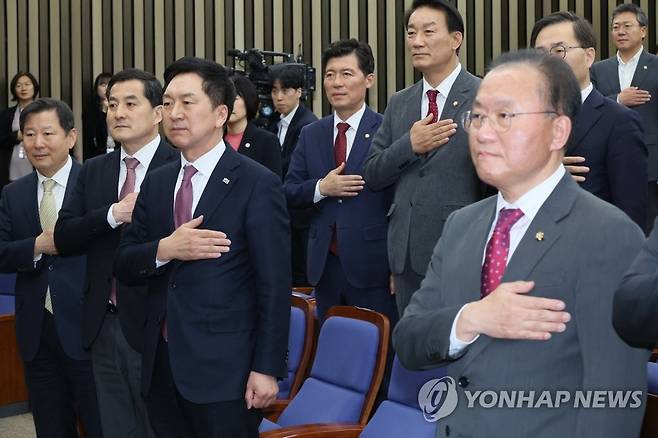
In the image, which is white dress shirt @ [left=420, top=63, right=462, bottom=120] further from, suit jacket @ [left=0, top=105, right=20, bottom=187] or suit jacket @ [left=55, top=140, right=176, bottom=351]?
suit jacket @ [left=0, top=105, right=20, bottom=187]

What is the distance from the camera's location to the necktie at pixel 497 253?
1.73 metres

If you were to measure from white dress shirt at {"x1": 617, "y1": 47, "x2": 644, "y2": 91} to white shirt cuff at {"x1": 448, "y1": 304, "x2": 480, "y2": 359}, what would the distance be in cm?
439

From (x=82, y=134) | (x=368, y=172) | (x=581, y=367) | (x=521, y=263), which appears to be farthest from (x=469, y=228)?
(x=82, y=134)

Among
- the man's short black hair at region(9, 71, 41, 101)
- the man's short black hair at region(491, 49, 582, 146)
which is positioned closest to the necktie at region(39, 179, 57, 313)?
the man's short black hair at region(491, 49, 582, 146)

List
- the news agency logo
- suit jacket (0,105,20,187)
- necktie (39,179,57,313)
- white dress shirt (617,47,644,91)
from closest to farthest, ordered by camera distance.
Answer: the news agency logo → necktie (39,179,57,313) → white dress shirt (617,47,644,91) → suit jacket (0,105,20,187)

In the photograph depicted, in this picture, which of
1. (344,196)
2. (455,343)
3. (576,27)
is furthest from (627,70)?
(455,343)

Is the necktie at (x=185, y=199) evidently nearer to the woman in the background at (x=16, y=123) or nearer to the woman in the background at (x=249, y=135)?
the woman in the background at (x=249, y=135)

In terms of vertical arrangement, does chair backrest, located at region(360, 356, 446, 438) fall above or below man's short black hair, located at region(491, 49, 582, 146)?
below

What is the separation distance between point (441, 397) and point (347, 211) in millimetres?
1854

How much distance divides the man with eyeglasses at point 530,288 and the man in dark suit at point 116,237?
1443 millimetres

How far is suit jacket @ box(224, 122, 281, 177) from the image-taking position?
180 inches

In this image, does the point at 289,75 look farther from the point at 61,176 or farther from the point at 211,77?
the point at 211,77

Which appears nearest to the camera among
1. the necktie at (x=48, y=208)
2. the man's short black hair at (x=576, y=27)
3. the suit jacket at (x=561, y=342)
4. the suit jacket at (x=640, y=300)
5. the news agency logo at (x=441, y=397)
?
the suit jacket at (x=640, y=300)

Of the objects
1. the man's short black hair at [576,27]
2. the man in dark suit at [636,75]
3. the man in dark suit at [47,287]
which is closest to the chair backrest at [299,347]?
the man in dark suit at [47,287]
